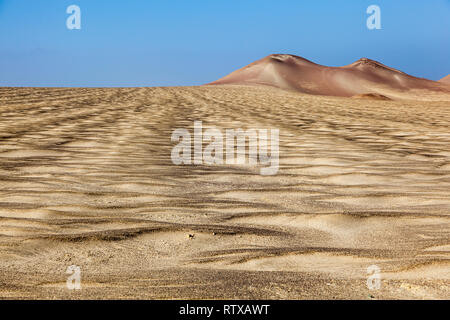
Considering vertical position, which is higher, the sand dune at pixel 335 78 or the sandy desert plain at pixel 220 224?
the sand dune at pixel 335 78

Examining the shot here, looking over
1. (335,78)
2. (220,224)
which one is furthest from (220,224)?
(335,78)

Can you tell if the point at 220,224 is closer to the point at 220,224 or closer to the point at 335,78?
the point at 220,224

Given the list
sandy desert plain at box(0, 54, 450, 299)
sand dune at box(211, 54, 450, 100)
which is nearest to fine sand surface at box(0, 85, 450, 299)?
sandy desert plain at box(0, 54, 450, 299)

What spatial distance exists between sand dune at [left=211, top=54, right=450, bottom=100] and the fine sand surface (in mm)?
39164

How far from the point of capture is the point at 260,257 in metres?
1.72

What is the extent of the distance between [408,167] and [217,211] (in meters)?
1.86

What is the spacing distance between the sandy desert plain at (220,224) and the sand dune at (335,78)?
39105mm

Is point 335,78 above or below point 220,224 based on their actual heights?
above

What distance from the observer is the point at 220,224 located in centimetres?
215

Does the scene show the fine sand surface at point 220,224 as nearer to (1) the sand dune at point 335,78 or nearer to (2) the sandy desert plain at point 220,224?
(2) the sandy desert plain at point 220,224

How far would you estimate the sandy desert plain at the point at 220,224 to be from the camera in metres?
1.47

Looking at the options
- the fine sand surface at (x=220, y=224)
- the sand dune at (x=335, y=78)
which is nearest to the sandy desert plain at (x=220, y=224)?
the fine sand surface at (x=220, y=224)

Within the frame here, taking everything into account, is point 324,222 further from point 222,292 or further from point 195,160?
point 195,160

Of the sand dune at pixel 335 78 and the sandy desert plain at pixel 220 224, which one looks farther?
the sand dune at pixel 335 78
